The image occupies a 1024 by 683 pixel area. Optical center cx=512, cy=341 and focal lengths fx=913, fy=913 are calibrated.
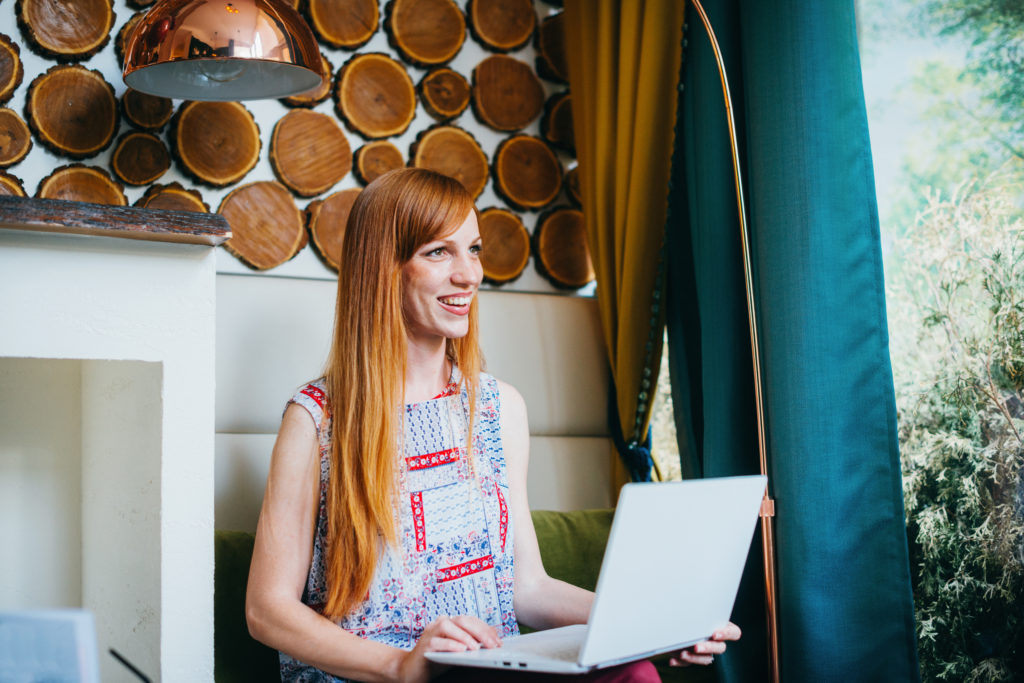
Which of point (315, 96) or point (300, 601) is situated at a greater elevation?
point (315, 96)

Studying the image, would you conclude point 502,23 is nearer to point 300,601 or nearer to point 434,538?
point 434,538

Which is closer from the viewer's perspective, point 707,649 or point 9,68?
point 707,649

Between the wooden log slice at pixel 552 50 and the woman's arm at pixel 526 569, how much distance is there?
120 cm

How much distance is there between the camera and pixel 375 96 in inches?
93.4

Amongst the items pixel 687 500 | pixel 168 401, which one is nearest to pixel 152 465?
pixel 168 401

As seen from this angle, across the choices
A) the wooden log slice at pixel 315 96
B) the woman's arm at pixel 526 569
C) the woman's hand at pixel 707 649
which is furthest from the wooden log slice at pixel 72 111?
the woman's hand at pixel 707 649

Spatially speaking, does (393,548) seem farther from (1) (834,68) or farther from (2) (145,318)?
(1) (834,68)

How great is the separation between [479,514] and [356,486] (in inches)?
9.2

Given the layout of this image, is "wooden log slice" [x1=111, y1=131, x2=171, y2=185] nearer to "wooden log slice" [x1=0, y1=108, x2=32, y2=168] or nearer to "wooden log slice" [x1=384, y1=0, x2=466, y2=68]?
"wooden log slice" [x1=0, y1=108, x2=32, y2=168]

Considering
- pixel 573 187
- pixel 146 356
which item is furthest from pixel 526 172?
pixel 146 356

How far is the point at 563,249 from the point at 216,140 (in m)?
0.98

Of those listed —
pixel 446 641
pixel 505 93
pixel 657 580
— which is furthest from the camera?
pixel 505 93

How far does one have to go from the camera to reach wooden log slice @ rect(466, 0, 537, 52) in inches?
99.8

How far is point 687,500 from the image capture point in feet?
3.79
